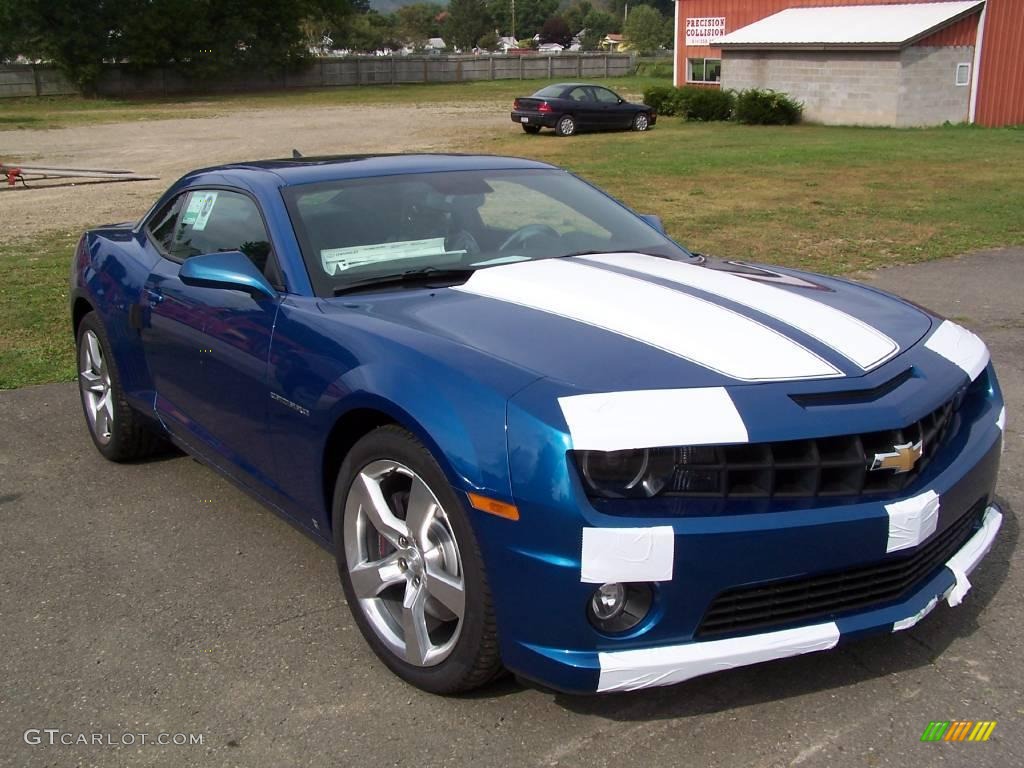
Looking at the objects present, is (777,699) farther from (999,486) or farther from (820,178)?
(820,178)

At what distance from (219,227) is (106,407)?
133cm

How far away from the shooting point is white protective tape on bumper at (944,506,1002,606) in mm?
3070

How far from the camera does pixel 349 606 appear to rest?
342 centimetres

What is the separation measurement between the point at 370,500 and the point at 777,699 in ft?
4.27

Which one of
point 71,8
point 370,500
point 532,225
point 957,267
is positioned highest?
point 71,8

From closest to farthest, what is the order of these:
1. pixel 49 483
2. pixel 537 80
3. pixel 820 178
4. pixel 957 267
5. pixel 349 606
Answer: pixel 349 606
pixel 49 483
pixel 957 267
pixel 820 178
pixel 537 80

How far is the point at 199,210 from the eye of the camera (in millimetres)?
4652

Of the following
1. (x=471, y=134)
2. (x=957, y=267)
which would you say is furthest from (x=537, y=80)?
(x=957, y=267)

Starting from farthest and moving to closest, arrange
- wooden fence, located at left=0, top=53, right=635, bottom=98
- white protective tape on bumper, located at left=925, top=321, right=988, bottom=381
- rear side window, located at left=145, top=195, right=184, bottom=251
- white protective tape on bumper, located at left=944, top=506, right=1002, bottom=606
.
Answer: wooden fence, located at left=0, top=53, right=635, bottom=98, rear side window, located at left=145, top=195, right=184, bottom=251, white protective tape on bumper, located at left=925, top=321, right=988, bottom=381, white protective tape on bumper, located at left=944, top=506, right=1002, bottom=606

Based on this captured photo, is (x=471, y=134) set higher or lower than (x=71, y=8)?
lower

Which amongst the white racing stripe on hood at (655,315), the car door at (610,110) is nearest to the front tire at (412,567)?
the white racing stripe on hood at (655,315)

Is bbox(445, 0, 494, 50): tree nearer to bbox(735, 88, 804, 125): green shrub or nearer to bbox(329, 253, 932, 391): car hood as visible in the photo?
bbox(735, 88, 804, 125): green shrub

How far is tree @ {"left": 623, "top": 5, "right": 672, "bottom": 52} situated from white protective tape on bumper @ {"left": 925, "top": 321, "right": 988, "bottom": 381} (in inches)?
4491

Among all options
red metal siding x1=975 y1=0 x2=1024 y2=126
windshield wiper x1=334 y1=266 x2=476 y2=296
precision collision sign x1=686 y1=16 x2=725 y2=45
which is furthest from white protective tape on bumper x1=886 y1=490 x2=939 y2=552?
precision collision sign x1=686 y1=16 x2=725 y2=45
